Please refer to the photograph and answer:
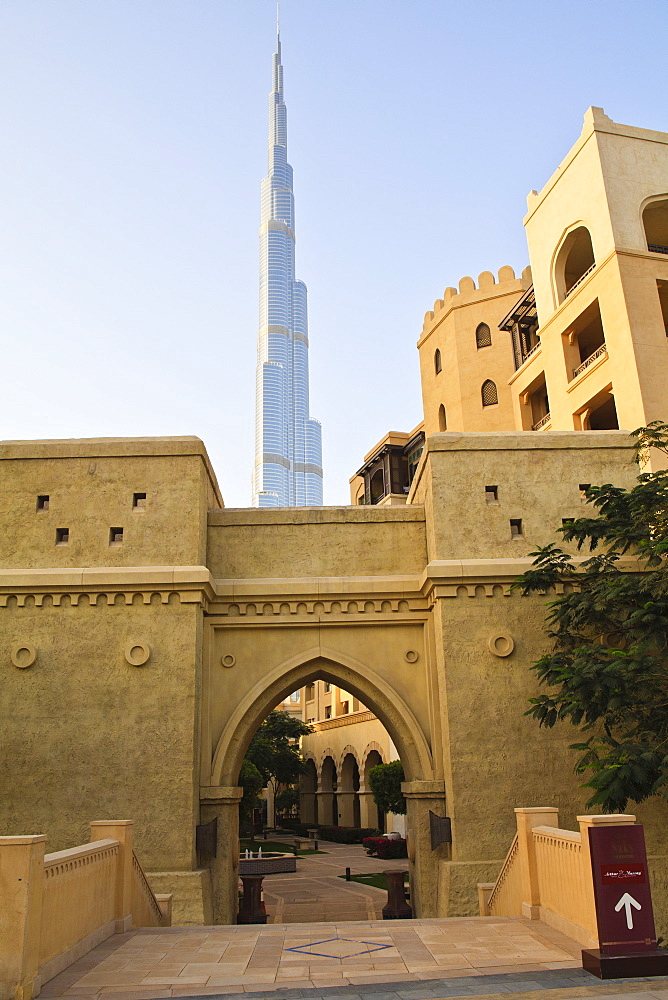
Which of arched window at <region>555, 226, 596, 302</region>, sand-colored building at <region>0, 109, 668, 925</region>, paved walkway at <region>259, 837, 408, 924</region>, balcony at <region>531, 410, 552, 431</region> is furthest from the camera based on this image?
balcony at <region>531, 410, 552, 431</region>

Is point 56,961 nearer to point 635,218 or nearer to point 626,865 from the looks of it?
point 626,865

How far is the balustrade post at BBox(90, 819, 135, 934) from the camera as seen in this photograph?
10.7m

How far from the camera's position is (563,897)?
9.84 metres

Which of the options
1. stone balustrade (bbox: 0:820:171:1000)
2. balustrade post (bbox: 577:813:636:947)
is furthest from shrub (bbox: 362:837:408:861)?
balustrade post (bbox: 577:813:636:947)

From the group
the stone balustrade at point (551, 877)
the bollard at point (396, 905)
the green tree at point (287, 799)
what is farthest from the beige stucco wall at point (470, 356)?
the green tree at point (287, 799)

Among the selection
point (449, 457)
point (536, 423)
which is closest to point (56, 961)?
point (449, 457)

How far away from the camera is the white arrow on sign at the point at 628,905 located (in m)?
8.08

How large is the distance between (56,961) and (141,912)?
3.41 metres

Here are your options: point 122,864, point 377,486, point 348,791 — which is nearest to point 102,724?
point 122,864

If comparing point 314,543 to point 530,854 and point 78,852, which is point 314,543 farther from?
point 78,852

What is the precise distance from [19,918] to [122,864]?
3466 mm

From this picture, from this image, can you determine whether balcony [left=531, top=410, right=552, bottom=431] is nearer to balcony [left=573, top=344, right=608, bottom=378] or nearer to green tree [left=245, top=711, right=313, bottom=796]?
balcony [left=573, top=344, right=608, bottom=378]

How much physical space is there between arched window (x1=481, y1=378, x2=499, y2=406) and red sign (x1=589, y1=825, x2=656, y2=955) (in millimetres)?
26952

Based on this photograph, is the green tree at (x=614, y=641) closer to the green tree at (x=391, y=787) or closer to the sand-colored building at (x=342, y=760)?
the green tree at (x=391, y=787)
